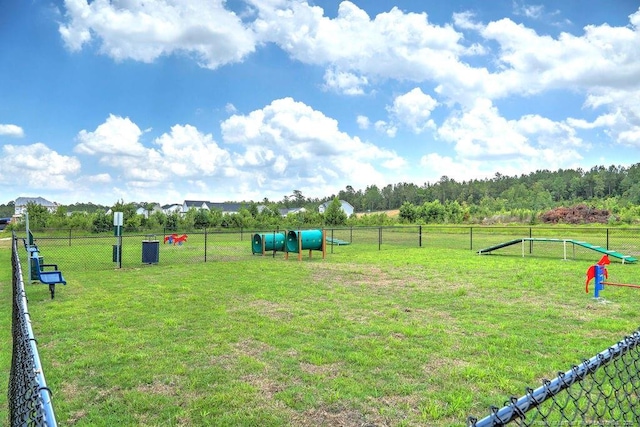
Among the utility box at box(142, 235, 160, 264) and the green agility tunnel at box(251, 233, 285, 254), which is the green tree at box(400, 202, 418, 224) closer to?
the green agility tunnel at box(251, 233, 285, 254)

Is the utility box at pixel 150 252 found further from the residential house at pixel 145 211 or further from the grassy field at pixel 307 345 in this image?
the residential house at pixel 145 211

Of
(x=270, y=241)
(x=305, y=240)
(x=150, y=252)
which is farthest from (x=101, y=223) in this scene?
(x=305, y=240)

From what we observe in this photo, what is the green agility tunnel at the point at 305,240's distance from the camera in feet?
58.0

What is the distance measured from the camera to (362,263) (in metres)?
15.9

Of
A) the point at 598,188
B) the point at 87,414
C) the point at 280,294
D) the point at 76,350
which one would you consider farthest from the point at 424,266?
the point at 598,188

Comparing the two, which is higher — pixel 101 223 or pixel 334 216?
pixel 334 216

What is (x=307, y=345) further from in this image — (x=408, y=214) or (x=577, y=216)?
(x=577, y=216)

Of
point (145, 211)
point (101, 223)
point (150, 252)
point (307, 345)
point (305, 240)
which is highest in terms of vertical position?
point (145, 211)

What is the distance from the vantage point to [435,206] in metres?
59.7

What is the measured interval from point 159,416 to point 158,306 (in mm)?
4777

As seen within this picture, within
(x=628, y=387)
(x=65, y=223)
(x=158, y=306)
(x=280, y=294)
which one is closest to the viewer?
(x=628, y=387)

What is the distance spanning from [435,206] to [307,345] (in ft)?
185

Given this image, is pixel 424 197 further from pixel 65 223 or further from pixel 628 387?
pixel 628 387

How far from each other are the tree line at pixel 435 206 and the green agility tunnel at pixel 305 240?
2450cm
